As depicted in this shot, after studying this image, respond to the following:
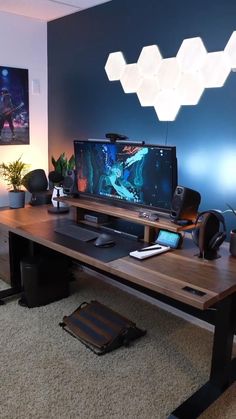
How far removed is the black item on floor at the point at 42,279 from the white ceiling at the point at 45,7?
204cm

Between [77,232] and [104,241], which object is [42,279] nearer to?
[77,232]

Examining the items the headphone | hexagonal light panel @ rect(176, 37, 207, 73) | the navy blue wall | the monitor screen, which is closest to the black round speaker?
the navy blue wall

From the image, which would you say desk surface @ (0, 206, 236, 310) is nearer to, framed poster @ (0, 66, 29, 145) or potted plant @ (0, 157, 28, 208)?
potted plant @ (0, 157, 28, 208)

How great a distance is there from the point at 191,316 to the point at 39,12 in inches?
111

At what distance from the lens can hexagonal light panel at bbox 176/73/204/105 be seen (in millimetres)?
2482

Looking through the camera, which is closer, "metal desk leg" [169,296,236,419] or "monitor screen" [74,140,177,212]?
"metal desk leg" [169,296,236,419]

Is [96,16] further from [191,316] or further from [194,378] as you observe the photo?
[194,378]

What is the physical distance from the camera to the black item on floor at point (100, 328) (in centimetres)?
226

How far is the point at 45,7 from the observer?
3168 mm

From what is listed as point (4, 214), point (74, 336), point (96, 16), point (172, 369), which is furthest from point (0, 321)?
point (96, 16)

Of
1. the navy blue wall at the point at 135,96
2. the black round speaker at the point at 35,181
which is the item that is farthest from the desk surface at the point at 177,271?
the black round speaker at the point at 35,181

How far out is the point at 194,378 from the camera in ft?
6.68

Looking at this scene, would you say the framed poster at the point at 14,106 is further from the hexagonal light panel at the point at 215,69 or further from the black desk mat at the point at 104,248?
the hexagonal light panel at the point at 215,69

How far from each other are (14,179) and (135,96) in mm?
1379
